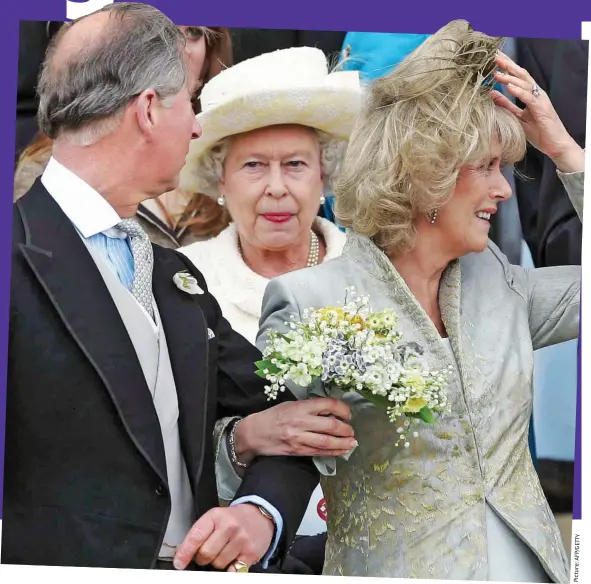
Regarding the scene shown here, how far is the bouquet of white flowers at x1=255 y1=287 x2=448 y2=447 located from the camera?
147 inches

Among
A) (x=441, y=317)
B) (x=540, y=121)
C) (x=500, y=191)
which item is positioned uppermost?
(x=540, y=121)

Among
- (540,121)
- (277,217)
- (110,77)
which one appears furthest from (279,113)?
(540,121)

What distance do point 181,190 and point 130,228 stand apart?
0.59m

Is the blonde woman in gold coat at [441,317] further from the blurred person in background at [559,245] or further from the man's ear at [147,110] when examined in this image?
the man's ear at [147,110]

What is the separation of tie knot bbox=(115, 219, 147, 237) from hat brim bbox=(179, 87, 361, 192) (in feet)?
1.52

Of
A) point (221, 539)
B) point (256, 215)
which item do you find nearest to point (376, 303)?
point (256, 215)

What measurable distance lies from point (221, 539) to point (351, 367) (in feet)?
2.42

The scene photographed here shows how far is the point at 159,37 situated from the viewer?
13.2ft

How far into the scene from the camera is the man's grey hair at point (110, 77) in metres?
3.96

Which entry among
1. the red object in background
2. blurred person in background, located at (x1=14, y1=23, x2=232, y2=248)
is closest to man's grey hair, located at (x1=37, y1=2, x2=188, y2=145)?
blurred person in background, located at (x1=14, y1=23, x2=232, y2=248)

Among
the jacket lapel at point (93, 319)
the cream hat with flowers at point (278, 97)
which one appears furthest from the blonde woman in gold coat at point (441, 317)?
the jacket lapel at point (93, 319)

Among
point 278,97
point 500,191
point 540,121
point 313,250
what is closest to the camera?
point 500,191

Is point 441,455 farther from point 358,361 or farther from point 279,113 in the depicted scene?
point 279,113

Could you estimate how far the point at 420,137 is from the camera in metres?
3.98
